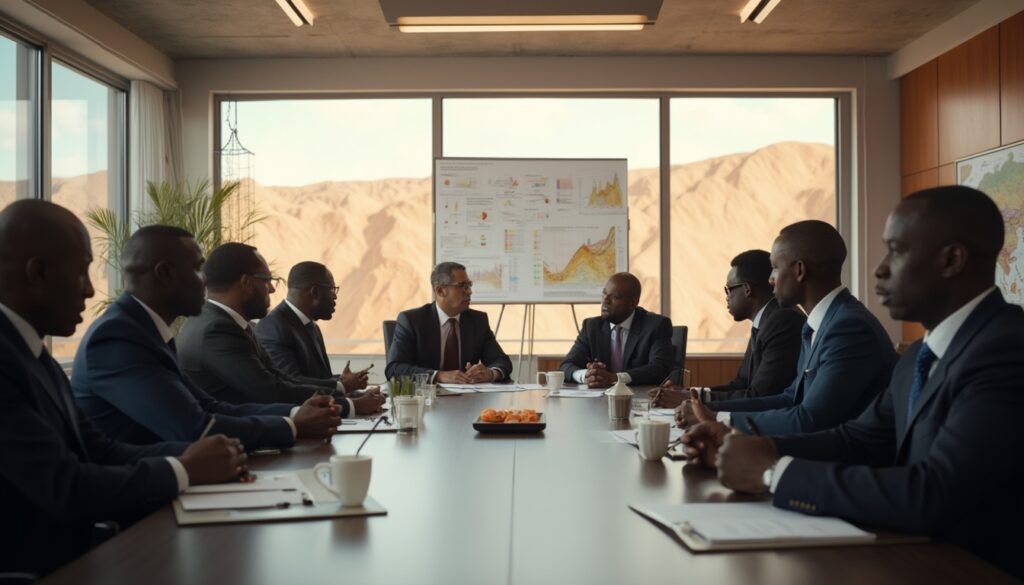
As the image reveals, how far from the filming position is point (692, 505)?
6.40 feet

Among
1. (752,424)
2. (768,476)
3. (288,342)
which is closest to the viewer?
(768,476)

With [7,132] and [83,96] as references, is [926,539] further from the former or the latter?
[83,96]

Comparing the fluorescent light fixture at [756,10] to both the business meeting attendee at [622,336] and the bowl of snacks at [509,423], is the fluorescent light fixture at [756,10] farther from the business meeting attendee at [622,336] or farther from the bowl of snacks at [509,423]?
the bowl of snacks at [509,423]

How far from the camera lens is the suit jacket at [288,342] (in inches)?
193

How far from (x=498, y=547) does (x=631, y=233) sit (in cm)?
701

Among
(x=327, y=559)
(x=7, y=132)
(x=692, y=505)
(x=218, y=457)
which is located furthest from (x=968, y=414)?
(x=7, y=132)

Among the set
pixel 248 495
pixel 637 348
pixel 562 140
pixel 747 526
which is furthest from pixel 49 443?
pixel 562 140

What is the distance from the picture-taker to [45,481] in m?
1.85

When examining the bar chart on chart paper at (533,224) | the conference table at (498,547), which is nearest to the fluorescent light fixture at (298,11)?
the bar chart on chart paper at (533,224)

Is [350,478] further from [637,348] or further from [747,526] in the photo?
[637,348]

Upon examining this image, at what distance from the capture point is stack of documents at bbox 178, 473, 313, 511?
196 centimetres

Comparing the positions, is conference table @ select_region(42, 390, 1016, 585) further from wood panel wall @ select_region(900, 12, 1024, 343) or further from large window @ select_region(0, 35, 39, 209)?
wood panel wall @ select_region(900, 12, 1024, 343)

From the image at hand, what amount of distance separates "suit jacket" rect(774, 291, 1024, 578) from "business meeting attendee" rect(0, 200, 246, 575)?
1.29 m

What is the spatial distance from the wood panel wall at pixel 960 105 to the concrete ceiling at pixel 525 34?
34cm
